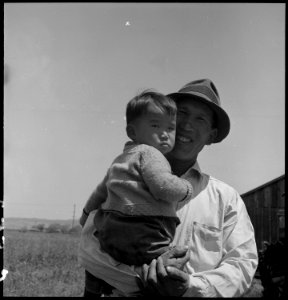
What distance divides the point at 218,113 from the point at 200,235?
0.79m

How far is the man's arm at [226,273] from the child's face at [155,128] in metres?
0.57

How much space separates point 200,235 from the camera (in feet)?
8.20

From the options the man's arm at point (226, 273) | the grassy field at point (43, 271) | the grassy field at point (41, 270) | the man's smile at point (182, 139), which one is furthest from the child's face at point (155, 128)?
the grassy field at point (41, 270)

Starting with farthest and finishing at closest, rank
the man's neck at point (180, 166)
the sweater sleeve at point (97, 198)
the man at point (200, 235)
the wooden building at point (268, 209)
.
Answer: the wooden building at point (268, 209), the man's neck at point (180, 166), the sweater sleeve at point (97, 198), the man at point (200, 235)

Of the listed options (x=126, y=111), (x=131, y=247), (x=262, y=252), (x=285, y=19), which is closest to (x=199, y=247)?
(x=131, y=247)

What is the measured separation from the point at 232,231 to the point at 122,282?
2.23 feet

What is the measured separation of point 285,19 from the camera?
3354 millimetres

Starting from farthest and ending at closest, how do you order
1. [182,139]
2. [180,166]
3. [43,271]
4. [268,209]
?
[43,271] < [268,209] < [180,166] < [182,139]

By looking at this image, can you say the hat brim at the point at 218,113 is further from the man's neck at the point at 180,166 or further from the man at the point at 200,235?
the man's neck at the point at 180,166

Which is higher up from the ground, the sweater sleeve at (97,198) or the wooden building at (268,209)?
the sweater sleeve at (97,198)

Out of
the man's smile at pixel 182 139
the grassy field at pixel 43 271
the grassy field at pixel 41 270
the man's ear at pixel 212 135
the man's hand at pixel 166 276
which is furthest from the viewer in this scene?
the grassy field at pixel 41 270

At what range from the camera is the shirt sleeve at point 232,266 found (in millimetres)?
2359

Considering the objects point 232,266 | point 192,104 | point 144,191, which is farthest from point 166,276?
point 192,104

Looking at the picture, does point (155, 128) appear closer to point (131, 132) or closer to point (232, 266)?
point (131, 132)
